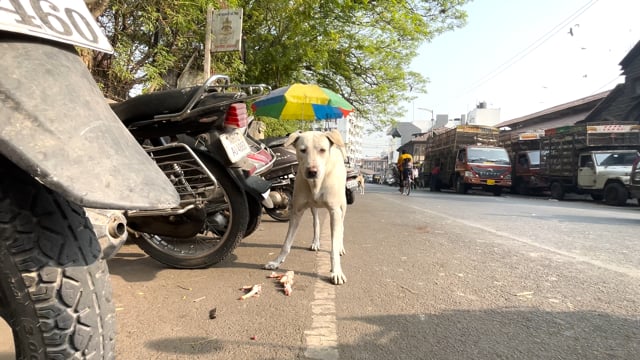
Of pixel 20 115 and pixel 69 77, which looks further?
pixel 69 77

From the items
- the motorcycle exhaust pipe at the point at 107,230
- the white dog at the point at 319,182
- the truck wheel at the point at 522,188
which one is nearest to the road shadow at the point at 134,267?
the white dog at the point at 319,182

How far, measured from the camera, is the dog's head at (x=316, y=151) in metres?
3.80

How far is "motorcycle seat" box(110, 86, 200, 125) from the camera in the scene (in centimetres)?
328

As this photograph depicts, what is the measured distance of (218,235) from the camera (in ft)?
12.7

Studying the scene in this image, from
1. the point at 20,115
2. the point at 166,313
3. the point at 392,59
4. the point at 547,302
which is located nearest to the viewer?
the point at 20,115

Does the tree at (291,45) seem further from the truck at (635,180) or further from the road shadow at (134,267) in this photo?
the truck at (635,180)

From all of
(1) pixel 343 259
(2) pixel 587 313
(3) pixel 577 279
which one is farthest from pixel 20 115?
(3) pixel 577 279

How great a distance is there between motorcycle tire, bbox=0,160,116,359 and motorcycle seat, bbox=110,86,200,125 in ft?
6.99

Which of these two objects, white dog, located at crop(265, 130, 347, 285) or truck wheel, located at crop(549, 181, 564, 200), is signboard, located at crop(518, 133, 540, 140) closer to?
truck wheel, located at crop(549, 181, 564, 200)

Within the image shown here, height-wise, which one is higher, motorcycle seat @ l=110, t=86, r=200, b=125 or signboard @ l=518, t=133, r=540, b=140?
signboard @ l=518, t=133, r=540, b=140

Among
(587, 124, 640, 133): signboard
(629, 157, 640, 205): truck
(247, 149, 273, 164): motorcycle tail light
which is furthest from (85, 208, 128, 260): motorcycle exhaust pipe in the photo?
(587, 124, 640, 133): signboard

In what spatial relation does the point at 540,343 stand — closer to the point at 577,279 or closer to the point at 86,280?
the point at 577,279

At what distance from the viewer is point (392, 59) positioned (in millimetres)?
17875

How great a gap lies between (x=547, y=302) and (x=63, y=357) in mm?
3019
